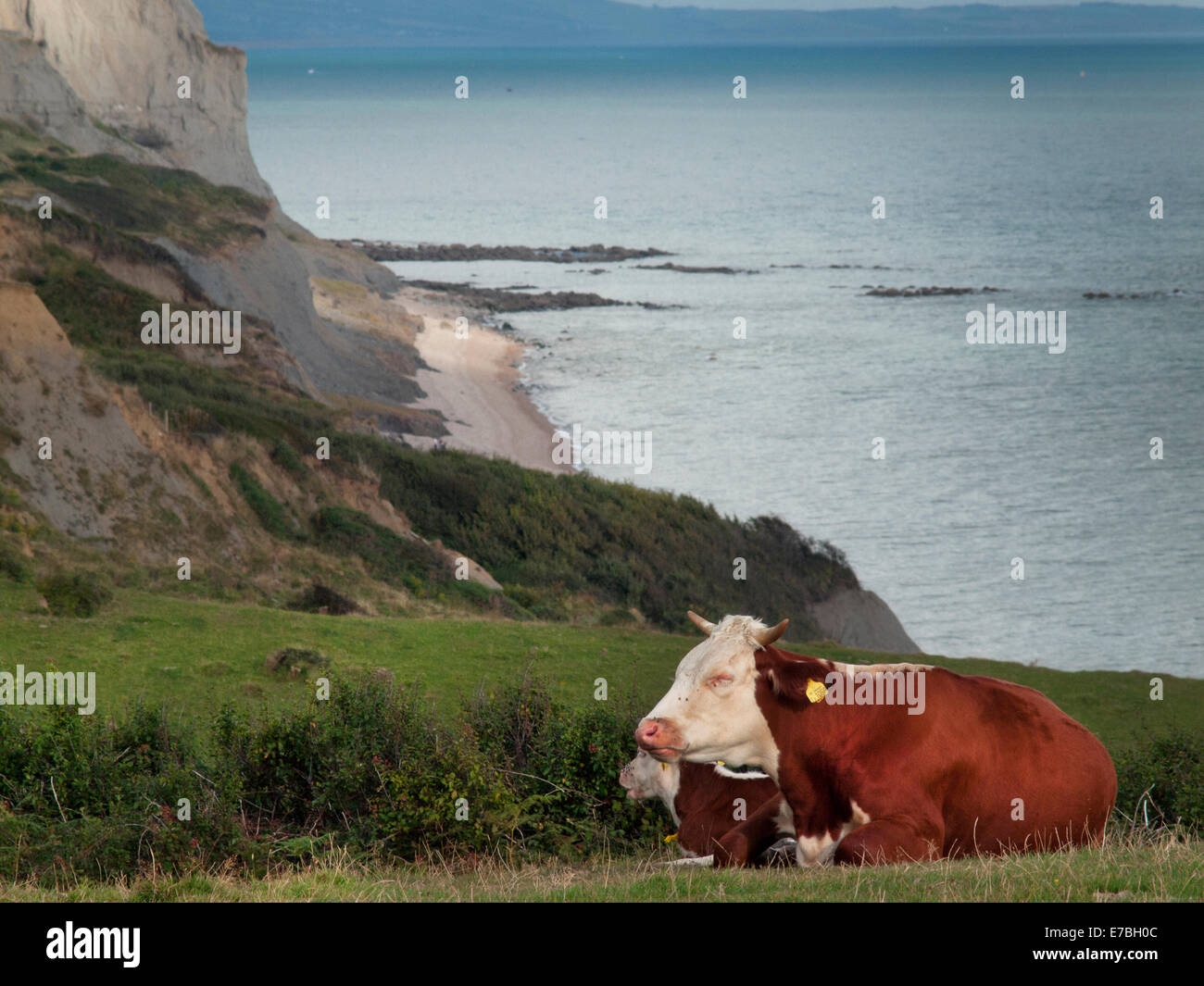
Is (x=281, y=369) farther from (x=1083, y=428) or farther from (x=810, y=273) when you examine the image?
(x=810, y=273)

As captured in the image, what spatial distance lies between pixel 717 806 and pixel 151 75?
328 ft

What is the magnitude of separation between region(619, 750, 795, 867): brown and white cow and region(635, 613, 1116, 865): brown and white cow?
0.51 m

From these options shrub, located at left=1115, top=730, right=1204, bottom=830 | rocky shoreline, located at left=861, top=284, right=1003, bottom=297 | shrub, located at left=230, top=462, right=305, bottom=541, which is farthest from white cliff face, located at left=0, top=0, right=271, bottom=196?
shrub, located at left=1115, top=730, right=1204, bottom=830

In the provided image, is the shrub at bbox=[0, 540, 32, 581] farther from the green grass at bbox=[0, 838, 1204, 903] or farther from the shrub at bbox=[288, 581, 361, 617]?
the green grass at bbox=[0, 838, 1204, 903]

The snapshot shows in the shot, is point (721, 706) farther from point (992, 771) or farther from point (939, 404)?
point (939, 404)

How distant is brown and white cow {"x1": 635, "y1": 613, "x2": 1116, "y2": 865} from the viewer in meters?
9.13

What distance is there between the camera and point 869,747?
9.27 m

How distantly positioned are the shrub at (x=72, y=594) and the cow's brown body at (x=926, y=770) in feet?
71.6

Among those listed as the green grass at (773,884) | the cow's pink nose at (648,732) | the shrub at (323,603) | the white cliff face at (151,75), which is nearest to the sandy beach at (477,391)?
the white cliff face at (151,75)

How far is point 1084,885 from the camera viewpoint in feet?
25.6

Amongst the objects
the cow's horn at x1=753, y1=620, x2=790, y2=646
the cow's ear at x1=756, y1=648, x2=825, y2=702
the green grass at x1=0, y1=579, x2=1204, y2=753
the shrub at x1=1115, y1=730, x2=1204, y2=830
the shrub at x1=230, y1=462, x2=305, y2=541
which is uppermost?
the shrub at x1=230, y1=462, x2=305, y2=541

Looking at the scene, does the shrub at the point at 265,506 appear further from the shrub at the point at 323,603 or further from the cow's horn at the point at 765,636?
the cow's horn at the point at 765,636

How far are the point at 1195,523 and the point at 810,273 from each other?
3287 inches

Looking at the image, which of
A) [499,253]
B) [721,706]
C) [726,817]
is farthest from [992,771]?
[499,253]
